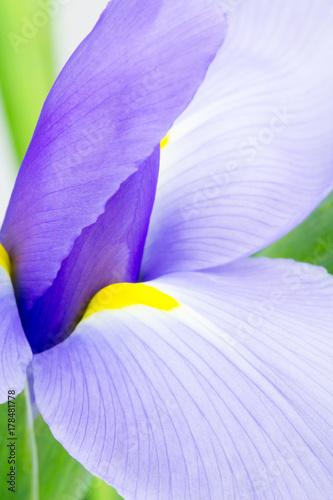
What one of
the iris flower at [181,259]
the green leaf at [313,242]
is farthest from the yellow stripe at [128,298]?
the green leaf at [313,242]

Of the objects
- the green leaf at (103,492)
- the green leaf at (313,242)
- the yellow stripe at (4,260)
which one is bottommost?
the green leaf at (103,492)

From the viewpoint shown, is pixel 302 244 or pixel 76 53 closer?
pixel 76 53

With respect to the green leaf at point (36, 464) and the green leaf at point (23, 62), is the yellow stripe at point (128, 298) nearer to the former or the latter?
the green leaf at point (36, 464)

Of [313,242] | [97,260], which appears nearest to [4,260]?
[97,260]

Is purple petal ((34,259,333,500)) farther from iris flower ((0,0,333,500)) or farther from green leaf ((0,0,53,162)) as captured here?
green leaf ((0,0,53,162))

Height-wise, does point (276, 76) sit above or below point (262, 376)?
above

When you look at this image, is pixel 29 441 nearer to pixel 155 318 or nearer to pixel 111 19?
pixel 155 318

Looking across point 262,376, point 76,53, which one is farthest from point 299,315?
point 76,53

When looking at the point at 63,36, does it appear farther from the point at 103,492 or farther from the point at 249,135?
the point at 103,492
